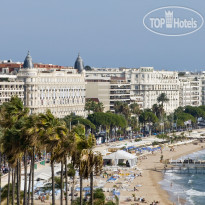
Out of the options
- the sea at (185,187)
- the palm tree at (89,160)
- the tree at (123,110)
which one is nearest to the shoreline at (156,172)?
the sea at (185,187)

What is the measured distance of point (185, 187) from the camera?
105 metres

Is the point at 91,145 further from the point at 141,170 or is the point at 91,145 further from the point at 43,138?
the point at 141,170

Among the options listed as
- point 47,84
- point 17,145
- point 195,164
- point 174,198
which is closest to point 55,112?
point 47,84

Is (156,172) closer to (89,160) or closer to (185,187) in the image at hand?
(185,187)

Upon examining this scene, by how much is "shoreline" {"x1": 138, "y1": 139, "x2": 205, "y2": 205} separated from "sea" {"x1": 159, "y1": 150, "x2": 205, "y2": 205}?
2.72 feet

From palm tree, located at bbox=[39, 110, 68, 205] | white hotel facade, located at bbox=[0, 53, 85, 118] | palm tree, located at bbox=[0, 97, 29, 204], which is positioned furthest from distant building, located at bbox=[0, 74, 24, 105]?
palm tree, located at bbox=[39, 110, 68, 205]

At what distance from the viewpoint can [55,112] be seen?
170 metres

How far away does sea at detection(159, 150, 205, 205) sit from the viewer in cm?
9369

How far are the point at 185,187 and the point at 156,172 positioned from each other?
44.1 feet

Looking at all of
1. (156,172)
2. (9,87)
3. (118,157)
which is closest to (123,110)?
(9,87)

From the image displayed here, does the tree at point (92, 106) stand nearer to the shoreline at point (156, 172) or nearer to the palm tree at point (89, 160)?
the shoreline at point (156, 172)

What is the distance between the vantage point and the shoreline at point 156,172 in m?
93.7

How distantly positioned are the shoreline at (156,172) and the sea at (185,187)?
2.72 feet

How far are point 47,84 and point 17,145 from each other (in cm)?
11937
